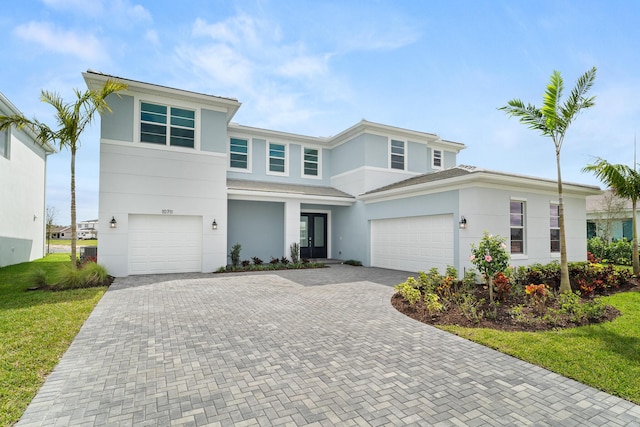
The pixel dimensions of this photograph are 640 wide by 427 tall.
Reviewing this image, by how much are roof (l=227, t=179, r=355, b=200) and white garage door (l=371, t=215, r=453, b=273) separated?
8.62 ft

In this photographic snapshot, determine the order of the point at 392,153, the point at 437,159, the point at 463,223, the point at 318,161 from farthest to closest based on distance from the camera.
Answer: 1. the point at 437,159
2. the point at 318,161
3. the point at 392,153
4. the point at 463,223

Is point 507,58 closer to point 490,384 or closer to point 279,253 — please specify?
point 490,384

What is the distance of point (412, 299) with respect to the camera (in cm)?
723

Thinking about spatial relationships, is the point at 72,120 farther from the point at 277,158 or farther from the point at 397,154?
the point at 397,154

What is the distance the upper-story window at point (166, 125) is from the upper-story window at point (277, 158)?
4547mm

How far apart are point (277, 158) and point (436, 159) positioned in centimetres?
942

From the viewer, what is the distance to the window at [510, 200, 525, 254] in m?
11.4

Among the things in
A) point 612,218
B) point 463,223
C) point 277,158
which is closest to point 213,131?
point 277,158

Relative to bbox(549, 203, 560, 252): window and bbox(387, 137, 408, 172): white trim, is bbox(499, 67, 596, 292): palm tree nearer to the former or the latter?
bbox(549, 203, 560, 252): window

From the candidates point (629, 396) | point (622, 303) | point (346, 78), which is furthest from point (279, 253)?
point (629, 396)

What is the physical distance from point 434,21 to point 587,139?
7.66 m

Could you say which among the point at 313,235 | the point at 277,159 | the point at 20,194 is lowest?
the point at 313,235

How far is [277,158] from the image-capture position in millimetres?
16875

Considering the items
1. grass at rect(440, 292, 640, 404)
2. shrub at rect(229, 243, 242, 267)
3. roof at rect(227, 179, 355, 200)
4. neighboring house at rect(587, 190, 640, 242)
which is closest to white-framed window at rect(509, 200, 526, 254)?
grass at rect(440, 292, 640, 404)
